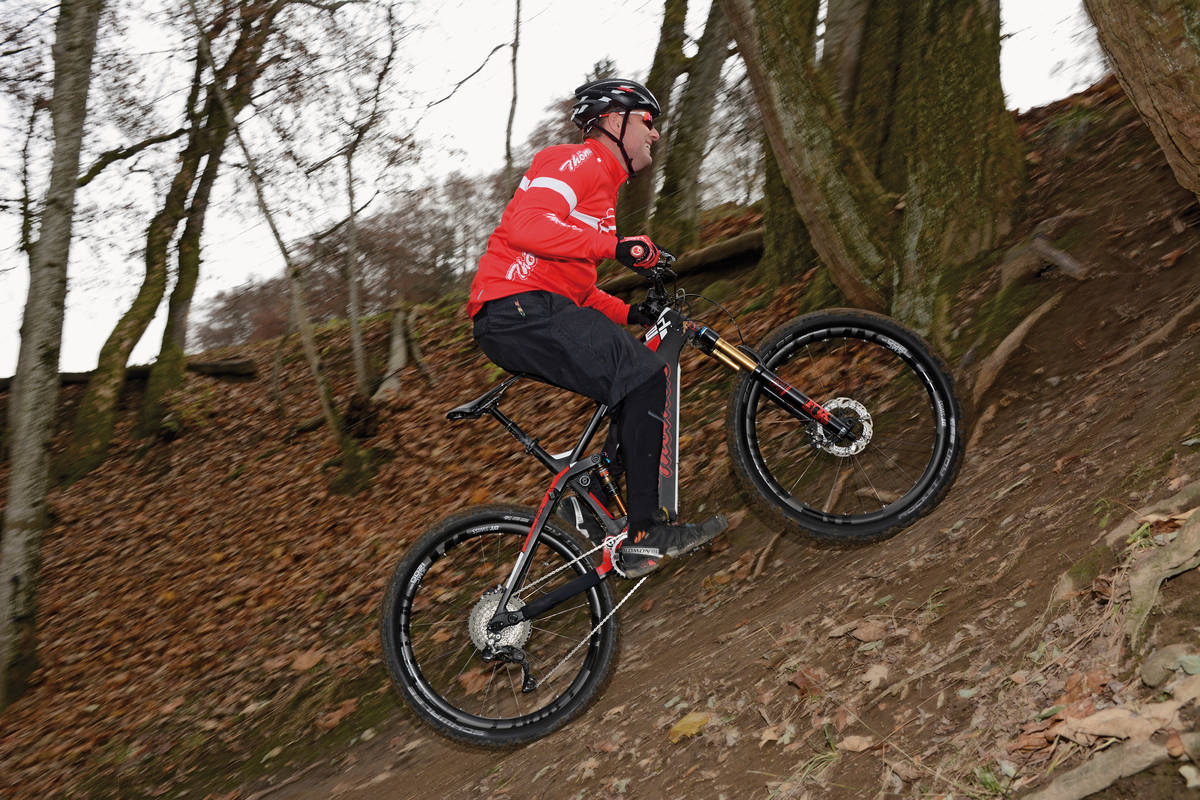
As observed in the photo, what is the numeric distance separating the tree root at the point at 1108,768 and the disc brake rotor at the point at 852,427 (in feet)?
7.09

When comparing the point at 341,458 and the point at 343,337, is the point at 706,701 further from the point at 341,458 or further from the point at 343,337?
the point at 343,337

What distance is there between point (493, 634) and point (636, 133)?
8.46ft

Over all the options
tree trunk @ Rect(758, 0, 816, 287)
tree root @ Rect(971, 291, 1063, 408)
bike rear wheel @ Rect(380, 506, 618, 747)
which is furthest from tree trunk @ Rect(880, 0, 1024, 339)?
bike rear wheel @ Rect(380, 506, 618, 747)

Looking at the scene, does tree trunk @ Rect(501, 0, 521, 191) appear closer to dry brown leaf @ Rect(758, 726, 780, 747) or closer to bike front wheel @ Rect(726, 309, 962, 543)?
bike front wheel @ Rect(726, 309, 962, 543)

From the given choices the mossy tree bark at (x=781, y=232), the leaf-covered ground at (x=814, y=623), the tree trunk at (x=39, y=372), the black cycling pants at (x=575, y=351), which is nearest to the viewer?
the leaf-covered ground at (x=814, y=623)

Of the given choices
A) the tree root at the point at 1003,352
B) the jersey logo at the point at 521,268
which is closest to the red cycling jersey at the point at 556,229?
the jersey logo at the point at 521,268

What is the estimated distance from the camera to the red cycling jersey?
3838 mm

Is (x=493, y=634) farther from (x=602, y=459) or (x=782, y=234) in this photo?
(x=782, y=234)

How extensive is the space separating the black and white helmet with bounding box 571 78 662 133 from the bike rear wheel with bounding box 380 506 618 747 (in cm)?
199

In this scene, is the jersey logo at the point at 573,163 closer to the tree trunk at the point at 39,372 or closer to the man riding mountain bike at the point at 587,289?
the man riding mountain bike at the point at 587,289

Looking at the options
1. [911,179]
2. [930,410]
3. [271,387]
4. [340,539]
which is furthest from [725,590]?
[271,387]

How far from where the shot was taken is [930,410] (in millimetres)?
4715

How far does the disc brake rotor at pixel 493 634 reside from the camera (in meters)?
4.29

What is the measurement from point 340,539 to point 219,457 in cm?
587
